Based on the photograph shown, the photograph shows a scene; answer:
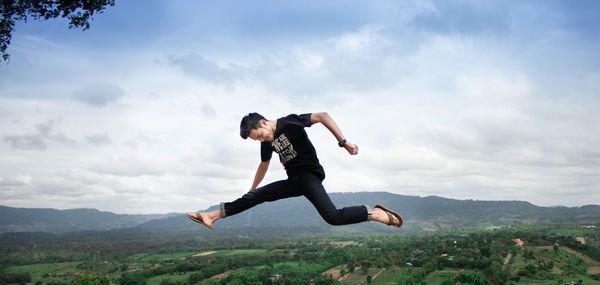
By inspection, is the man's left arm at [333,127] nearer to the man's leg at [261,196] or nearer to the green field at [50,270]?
the man's leg at [261,196]

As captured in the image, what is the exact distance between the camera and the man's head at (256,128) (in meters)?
5.30

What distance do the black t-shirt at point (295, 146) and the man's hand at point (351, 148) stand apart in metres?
0.52

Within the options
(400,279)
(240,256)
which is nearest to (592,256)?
(240,256)

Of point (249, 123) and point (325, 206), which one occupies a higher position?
point (249, 123)

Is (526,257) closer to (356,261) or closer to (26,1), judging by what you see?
(356,261)

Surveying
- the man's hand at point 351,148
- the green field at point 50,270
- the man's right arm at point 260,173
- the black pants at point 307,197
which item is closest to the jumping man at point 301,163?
the black pants at point 307,197

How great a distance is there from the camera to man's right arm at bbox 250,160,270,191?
5.89 m

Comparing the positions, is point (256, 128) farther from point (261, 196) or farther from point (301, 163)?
point (261, 196)

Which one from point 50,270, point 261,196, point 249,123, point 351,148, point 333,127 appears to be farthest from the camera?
point 50,270

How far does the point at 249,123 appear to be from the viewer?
5293 millimetres

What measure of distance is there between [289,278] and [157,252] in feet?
258

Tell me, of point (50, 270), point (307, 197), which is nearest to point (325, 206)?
point (307, 197)

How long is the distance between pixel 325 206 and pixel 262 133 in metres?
1.07

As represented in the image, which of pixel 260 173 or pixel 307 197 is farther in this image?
pixel 260 173
